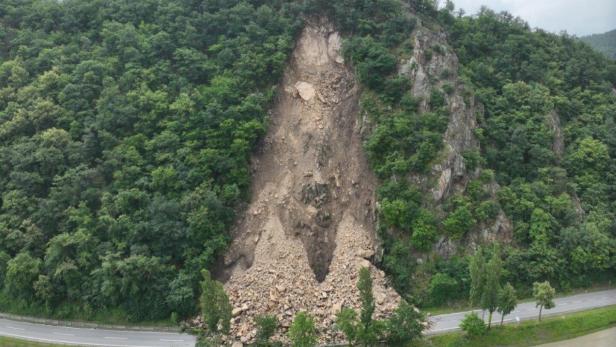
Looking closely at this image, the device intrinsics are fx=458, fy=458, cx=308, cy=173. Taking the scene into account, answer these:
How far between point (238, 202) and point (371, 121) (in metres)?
17.9

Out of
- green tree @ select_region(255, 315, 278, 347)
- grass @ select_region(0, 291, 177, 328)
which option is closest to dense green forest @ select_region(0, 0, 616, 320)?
grass @ select_region(0, 291, 177, 328)

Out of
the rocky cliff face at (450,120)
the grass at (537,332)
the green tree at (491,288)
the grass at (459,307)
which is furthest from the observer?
the rocky cliff face at (450,120)

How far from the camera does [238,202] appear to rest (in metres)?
49.5

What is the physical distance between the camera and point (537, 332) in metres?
40.9

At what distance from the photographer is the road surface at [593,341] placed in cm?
3953

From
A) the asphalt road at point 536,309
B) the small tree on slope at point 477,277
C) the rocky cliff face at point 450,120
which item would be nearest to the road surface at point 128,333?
the asphalt road at point 536,309

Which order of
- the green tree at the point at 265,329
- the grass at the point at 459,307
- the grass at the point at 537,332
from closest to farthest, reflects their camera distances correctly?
the green tree at the point at 265,329
the grass at the point at 537,332
the grass at the point at 459,307

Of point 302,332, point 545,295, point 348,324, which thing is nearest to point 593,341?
point 545,295

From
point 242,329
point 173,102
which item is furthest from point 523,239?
point 173,102

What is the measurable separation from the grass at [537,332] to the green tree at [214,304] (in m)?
17.0

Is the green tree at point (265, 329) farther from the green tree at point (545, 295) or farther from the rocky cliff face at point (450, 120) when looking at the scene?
the green tree at point (545, 295)

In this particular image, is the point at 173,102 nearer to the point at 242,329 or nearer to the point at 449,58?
the point at 242,329

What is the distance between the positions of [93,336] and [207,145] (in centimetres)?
2155

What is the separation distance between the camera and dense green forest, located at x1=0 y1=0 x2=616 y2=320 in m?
44.5
